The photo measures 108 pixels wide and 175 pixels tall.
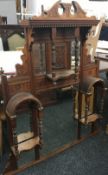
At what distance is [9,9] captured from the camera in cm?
404

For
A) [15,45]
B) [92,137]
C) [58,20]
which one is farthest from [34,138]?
[15,45]

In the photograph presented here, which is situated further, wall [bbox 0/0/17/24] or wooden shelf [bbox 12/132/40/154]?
wall [bbox 0/0/17/24]

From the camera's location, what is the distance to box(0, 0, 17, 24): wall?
156 inches

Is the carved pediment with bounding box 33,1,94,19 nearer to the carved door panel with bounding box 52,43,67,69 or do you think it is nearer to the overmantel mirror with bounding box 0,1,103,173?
the overmantel mirror with bounding box 0,1,103,173

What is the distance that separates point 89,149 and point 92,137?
17 centimetres

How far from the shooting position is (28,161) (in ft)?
4.89

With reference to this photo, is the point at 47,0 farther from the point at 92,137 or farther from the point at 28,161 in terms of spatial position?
the point at 28,161

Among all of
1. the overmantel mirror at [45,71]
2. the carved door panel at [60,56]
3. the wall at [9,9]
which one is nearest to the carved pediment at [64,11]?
the overmantel mirror at [45,71]

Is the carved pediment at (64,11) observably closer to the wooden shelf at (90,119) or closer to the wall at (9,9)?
the wooden shelf at (90,119)

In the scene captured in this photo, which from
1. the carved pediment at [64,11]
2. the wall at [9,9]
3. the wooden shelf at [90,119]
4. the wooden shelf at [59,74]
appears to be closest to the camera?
the carved pediment at [64,11]

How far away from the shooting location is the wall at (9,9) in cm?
396

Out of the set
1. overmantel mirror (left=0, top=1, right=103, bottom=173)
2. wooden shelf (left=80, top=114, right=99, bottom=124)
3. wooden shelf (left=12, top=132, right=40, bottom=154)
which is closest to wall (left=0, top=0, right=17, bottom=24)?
overmantel mirror (left=0, top=1, right=103, bottom=173)

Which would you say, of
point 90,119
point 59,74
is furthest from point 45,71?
point 90,119

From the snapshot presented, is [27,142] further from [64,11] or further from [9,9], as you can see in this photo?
[9,9]
